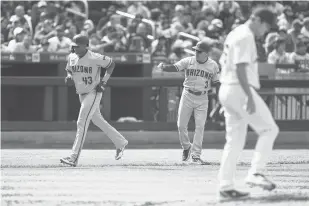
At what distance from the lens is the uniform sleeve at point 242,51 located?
8.41 m

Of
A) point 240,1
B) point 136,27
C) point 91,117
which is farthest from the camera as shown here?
point 240,1

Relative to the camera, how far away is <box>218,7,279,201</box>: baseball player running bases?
847cm

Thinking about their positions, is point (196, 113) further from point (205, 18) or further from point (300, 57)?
point (205, 18)

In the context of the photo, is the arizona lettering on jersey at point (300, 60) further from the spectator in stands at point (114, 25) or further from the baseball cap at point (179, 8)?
the spectator in stands at point (114, 25)

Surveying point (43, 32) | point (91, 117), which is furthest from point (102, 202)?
point (43, 32)

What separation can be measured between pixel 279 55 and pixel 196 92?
6.82m

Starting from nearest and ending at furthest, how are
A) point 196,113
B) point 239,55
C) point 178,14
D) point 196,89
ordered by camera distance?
point 239,55 → point 196,89 → point 196,113 → point 178,14

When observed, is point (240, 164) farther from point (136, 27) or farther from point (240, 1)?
point (240, 1)

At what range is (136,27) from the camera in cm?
2208

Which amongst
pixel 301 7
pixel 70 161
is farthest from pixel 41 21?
pixel 70 161

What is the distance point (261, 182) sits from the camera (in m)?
8.66

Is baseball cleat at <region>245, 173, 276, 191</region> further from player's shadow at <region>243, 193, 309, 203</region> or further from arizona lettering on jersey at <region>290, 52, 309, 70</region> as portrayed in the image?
arizona lettering on jersey at <region>290, 52, 309, 70</region>

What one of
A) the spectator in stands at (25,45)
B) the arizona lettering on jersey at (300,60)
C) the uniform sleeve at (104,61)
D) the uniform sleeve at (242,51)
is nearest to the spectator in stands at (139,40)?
the spectator in stands at (25,45)

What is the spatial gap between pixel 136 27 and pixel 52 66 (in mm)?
3649
